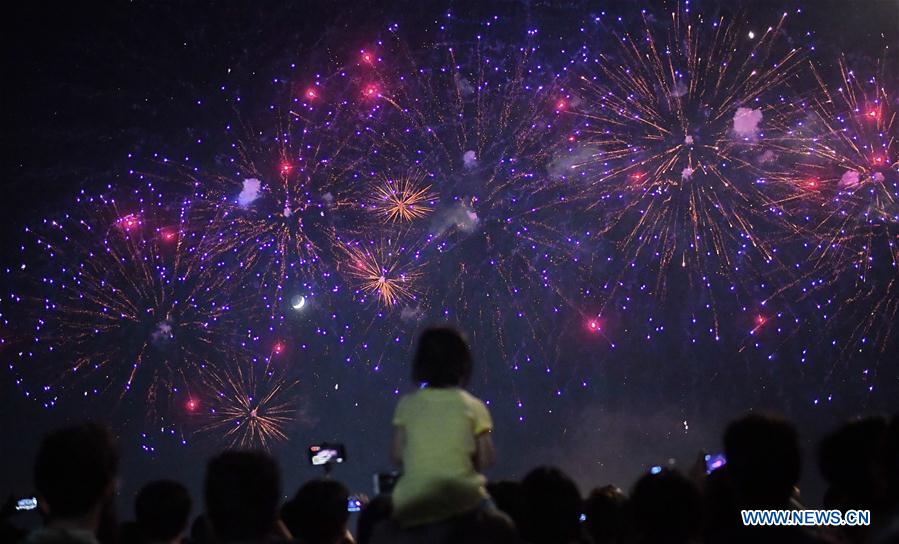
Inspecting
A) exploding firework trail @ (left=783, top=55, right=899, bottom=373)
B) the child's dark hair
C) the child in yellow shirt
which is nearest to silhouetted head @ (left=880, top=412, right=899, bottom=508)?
the child in yellow shirt

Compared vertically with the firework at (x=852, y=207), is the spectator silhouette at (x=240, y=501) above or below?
below

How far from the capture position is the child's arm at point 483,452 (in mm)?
3990

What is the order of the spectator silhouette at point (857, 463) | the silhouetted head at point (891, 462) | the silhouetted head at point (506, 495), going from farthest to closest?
the silhouetted head at point (506, 495) < the spectator silhouette at point (857, 463) < the silhouetted head at point (891, 462)

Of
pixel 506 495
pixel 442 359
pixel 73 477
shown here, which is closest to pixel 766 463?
pixel 442 359

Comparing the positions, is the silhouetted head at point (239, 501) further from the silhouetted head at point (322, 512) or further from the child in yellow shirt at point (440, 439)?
the silhouetted head at point (322, 512)

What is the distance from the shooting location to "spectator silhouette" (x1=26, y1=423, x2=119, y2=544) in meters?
3.25

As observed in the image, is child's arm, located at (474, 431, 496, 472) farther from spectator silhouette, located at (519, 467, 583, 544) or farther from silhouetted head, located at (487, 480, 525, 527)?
silhouetted head, located at (487, 480, 525, 527)

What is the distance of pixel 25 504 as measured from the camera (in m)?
5.77

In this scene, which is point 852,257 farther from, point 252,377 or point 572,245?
point 252,377

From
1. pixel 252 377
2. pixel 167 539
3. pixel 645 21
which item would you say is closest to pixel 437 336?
pixel 167 539

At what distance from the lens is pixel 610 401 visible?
18.0 m

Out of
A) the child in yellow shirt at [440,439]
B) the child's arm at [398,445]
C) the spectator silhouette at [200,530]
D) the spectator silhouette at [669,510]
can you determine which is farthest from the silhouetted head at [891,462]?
the spectator silhouette at [200,530]

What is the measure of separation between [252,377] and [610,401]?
7.07 metres

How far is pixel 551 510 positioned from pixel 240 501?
4.79 ft
